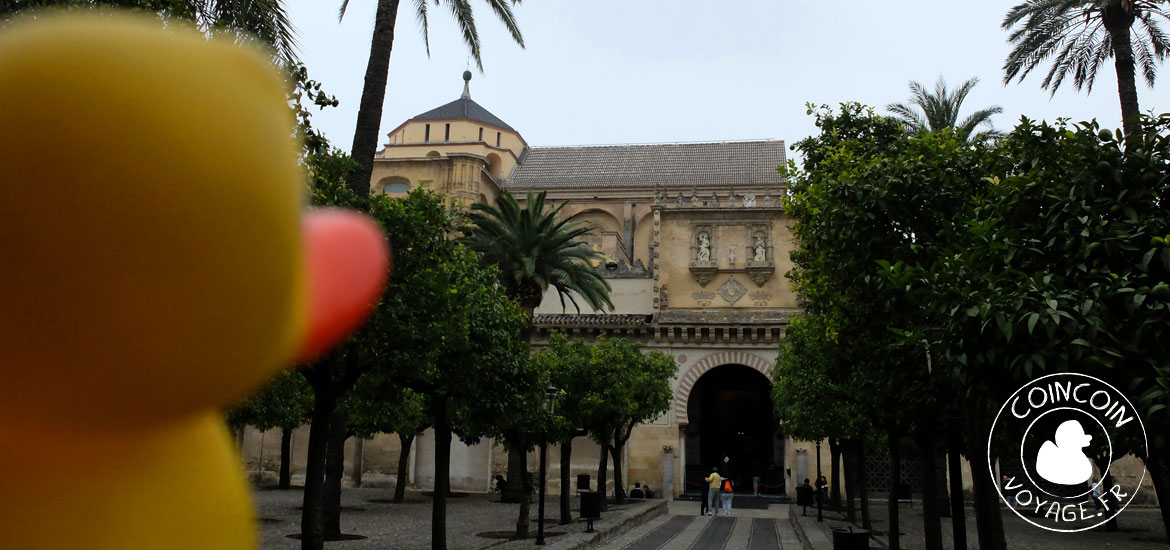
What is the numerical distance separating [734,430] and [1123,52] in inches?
1281

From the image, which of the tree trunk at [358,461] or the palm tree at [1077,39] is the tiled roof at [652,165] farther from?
the palm tree at [1077,39]

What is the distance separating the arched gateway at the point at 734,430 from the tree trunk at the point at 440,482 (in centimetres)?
2578

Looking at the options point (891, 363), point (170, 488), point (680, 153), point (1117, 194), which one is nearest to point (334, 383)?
point (891, 363)

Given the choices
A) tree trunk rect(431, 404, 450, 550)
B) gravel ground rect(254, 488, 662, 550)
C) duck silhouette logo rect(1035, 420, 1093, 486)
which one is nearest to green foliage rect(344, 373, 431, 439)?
gravel ground rect(254, 488, 662, 550)

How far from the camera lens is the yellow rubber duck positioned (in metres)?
1.19

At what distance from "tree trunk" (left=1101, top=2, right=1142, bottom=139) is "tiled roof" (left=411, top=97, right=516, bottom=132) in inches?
1593

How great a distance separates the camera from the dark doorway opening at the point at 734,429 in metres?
41.8

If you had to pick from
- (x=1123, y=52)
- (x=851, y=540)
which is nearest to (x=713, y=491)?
(x=851, y=540)

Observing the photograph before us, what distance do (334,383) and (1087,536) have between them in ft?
65.6

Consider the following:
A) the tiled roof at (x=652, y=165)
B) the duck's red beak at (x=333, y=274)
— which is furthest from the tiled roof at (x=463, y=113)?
the duck's red beak at (x=333, y=274)

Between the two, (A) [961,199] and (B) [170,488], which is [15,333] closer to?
(B) [170,488]

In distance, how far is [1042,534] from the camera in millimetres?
22516

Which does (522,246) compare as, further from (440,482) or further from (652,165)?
(652,165)

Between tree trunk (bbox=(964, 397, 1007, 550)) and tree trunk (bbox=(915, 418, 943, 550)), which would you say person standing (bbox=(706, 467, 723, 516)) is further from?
tree trunk (bbox=(964, 397, 1007, 550))
